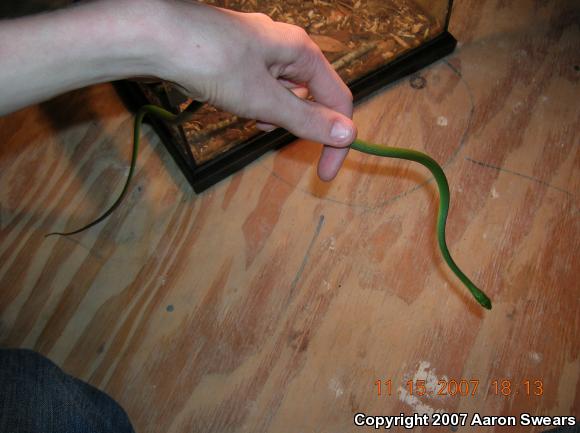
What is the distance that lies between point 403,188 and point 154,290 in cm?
45

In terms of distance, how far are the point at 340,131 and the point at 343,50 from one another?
0.41m

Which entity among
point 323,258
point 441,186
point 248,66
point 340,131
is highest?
point 248,66

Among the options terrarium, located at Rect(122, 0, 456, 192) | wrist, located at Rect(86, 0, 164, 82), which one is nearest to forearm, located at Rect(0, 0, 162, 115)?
wrist, located at Rect(86, 0, 164, 82)

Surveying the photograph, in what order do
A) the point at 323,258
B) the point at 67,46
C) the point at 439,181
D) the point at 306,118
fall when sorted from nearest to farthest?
the point at 67,46
the point at 306,118
the point at 439,181
the point at 323,258

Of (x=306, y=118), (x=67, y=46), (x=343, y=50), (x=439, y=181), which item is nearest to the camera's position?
(x=67, y=46)

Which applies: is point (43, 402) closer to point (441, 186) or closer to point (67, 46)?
point (67, 46)

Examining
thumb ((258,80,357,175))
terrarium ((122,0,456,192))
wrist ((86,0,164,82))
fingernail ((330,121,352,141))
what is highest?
wrist ((86,0,164,82))

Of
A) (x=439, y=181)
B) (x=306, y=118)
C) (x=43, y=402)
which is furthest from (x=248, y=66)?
(x=43, y=402)

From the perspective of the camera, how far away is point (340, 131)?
577mm

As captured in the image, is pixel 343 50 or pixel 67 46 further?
pixel 343 50

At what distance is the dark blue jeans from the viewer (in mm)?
530

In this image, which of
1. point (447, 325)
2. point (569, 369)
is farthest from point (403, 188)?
point (569, 369)

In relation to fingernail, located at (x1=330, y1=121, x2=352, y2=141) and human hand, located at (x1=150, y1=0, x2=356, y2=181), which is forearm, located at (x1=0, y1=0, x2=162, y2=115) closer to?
human hand, located at (x1=150, y1=0, x2=356, y2=181)

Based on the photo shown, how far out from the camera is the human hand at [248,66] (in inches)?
18.2
